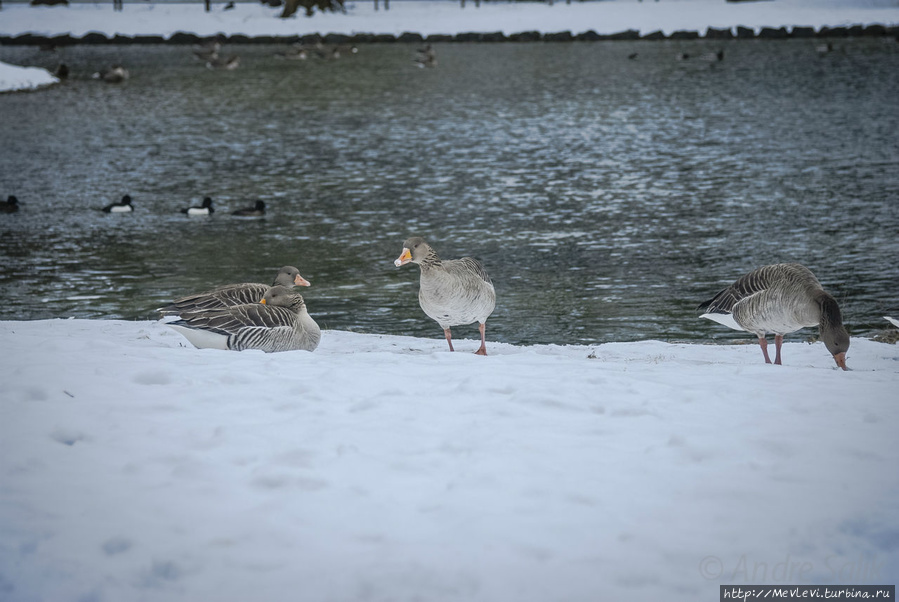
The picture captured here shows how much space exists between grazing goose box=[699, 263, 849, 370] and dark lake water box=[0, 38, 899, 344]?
2.19 metres

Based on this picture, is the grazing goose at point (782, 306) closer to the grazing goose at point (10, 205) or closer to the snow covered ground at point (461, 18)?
the grazing goose at point (10, 205)

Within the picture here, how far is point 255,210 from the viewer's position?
21453 mm

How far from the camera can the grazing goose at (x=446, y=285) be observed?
10.4m

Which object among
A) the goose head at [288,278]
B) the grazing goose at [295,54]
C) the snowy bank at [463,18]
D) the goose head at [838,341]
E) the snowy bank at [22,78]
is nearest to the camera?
the goose head at [838,341]

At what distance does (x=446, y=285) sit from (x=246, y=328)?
233 cm

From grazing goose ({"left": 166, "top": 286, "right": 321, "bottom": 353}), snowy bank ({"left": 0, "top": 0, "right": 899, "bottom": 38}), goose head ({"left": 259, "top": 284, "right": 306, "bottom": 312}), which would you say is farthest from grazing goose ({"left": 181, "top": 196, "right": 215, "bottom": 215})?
snowy bank ({"left": 0, "top": 0, "right": 899, "bottom": 38})

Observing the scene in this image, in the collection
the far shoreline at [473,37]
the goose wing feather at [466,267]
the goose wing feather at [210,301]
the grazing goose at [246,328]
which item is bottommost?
the grazing goose at [246,328]

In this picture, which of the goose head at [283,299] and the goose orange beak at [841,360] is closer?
the goose orange beak at [841,360]

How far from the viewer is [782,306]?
32.1ft

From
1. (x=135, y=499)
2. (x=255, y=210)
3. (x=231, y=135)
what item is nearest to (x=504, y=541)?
(x=135, y=499)

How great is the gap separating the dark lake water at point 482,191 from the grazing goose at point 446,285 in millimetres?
2056

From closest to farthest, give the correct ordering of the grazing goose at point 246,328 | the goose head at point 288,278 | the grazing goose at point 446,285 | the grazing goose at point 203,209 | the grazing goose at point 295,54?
the grazing goose at point 246,328
the grazing goose at point 446,285
the goose head at point 288,278
the grazing goose at point 203,209
the grazing goose at point 295,54

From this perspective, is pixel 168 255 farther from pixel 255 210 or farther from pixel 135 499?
pixel 135 499

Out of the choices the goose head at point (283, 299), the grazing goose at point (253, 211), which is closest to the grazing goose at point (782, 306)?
the goose head at point (283, 299)
